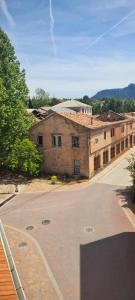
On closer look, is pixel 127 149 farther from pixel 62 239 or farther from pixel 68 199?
pixel 62 239

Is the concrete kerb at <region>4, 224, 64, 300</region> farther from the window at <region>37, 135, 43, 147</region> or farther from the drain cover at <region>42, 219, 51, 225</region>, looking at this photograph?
the window at <region>37, 135, 43, 147</region>

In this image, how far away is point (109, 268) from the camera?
54.5ft

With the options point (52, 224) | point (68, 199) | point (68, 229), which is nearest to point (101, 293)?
point (68, 229)

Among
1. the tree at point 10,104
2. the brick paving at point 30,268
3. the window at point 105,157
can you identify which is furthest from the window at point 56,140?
the brick paving at point 30,268

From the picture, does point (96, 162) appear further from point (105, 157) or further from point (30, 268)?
point (30, 268)

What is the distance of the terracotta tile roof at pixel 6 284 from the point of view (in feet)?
30.5

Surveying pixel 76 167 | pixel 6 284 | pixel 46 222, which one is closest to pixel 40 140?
pixel 76 167

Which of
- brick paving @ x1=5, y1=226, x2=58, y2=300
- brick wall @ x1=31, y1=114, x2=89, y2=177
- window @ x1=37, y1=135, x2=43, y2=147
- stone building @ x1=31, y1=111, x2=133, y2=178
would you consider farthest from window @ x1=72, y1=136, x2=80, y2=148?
brick paving @ x1=5, y1=226, x2=58, y2=300

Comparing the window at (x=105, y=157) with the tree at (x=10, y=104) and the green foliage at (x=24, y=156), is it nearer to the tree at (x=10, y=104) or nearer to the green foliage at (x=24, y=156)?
the green foliage at (x=24, y=156)

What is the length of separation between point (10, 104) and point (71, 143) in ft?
29.7

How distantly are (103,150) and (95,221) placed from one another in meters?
17.5

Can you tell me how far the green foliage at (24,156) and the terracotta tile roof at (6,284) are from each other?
22.5 metres

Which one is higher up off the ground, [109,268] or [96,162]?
[96,162]

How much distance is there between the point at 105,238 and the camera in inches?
794
